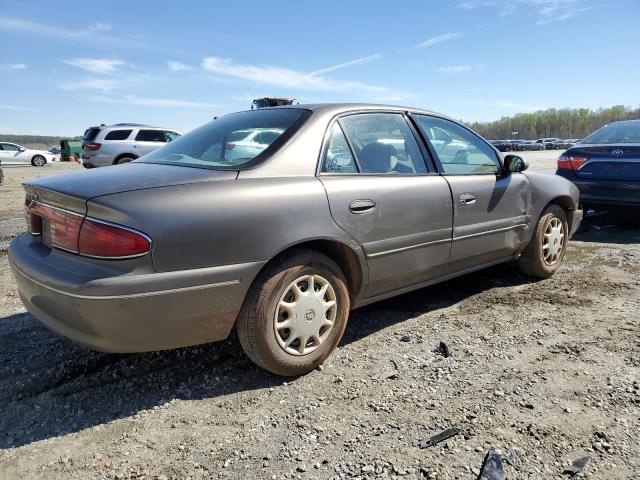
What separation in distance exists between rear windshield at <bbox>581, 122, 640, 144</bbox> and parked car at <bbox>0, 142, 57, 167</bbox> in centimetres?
3266

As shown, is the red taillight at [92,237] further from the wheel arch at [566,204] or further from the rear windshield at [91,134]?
the rear windshield at [91,134]

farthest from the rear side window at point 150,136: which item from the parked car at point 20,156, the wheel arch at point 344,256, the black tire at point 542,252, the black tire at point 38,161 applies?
the black tire at point 38,161

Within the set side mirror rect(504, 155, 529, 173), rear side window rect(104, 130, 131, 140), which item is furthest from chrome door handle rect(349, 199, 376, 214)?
rear side window rect(104, 130, 131, 140)

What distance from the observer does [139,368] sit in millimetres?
2828

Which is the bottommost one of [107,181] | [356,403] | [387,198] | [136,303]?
[356,403]

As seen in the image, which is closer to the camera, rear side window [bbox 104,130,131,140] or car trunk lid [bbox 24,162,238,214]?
car trunk lid [bbox 24,162,238,214]

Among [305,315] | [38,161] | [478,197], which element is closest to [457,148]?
[478,197]

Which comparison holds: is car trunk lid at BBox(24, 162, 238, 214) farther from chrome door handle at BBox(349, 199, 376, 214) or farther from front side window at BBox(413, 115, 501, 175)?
front side window at BBox(413, 115, 501, 175)

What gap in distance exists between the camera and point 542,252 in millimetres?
4352

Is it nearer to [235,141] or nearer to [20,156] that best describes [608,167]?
[235,141]

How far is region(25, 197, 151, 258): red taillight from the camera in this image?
7.01 feet

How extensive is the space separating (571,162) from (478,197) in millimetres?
3897

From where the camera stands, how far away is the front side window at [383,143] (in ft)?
10.0

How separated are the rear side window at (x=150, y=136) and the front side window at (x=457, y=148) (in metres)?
14.9
